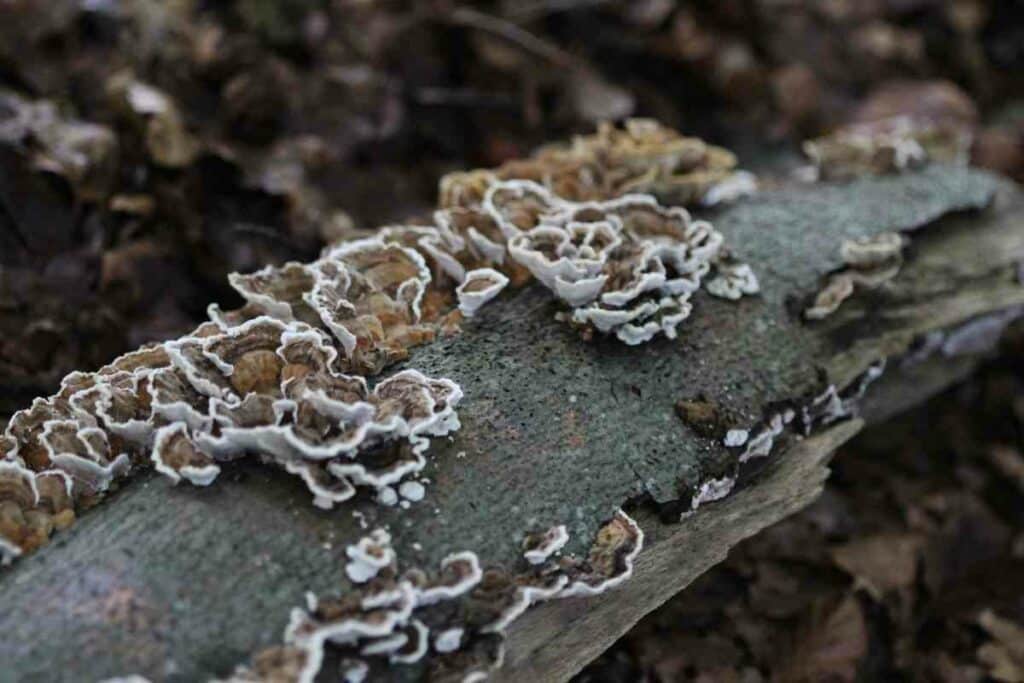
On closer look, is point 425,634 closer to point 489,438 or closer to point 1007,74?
point 489,438

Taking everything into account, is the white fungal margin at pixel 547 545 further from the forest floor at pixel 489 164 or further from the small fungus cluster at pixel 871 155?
the small fungus cluster at pixel 871 155

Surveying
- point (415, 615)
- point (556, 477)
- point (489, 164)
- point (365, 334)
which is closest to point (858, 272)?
point (556, 477)

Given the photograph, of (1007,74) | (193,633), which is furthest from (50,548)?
(1007,74)

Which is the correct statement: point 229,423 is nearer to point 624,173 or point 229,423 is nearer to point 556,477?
point 556,477

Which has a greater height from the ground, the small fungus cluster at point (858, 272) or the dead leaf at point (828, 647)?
the small fungus cluster at point (858, 272)

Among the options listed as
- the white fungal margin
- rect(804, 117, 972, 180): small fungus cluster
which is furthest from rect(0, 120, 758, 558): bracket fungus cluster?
rect(804, 117, 972, 180): small fungus cluster

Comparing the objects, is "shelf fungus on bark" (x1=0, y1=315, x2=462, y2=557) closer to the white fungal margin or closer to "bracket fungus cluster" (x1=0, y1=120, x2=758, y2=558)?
"bracket fungus cluster" (x1=0, y1=120, x2=758, y2=558)

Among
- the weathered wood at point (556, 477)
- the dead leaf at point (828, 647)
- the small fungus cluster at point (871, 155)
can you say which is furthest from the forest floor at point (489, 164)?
the small fungus cluster at point (871, 155)
